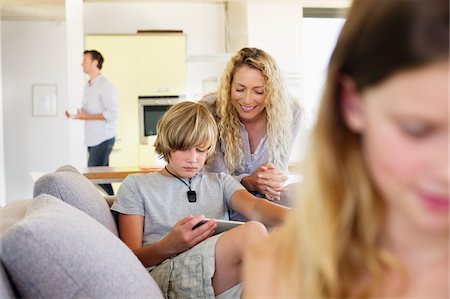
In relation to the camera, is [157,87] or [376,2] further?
[157,87]

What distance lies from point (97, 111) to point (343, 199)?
4.56 m

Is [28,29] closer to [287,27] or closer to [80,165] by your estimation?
[80,165]

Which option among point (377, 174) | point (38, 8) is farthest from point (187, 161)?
point (38, 8)

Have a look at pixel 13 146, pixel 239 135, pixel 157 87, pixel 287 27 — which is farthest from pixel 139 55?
pixel 239 135

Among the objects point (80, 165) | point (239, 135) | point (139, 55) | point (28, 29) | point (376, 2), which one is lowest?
point (80, 165)

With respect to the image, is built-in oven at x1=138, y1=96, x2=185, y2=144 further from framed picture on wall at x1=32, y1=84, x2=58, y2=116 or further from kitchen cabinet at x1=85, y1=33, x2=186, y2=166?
framed picture on wall at x1=32, y1=84, x2=58, y2=116

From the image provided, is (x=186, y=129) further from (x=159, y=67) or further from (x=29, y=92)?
(x=29, y=92)

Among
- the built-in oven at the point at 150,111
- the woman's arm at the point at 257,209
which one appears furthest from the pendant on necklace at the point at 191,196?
the built-in oven at the point at 150,111

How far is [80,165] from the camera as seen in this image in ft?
17.4

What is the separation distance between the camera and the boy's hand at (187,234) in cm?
152

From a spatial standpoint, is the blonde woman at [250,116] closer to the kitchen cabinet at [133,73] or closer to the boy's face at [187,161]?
the boy's face at [187,161]

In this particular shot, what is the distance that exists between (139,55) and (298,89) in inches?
66.7

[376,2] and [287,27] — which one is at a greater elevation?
[287,27]

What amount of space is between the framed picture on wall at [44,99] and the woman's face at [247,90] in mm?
5072
